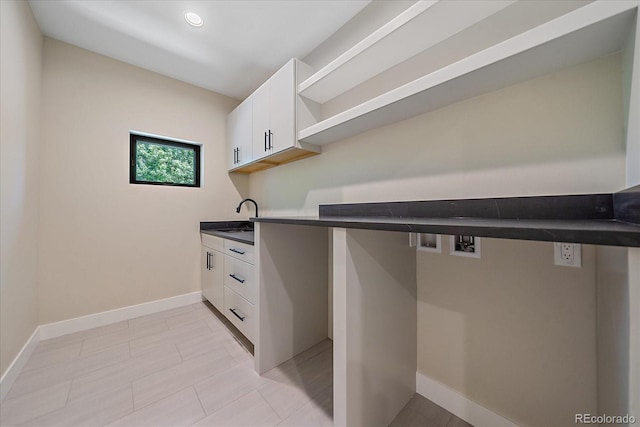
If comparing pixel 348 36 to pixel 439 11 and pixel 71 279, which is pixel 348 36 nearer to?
pixel 439 11

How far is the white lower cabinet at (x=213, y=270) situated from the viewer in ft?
6.49

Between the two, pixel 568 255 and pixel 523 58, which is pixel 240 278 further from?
pixel 523 58

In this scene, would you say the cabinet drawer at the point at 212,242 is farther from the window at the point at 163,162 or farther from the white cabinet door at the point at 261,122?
the white cabinet door at the point at 261,122

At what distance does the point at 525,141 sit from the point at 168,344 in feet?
8.30

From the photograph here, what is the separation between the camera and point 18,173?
1.40 metres

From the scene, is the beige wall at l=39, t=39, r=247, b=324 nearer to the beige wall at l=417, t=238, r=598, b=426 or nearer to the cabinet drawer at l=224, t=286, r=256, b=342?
the cabinet drawer at l=224, t=286, r=256, b=342

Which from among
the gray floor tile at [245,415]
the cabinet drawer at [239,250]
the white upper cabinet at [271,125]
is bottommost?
the gray floor tile at [245,415]

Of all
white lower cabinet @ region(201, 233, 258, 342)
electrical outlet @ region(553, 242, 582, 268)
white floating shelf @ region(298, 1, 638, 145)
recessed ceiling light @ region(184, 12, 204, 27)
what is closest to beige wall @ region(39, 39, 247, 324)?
white lower cabinet @ region(201, 233, 258, 342)

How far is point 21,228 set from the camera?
1452 mm

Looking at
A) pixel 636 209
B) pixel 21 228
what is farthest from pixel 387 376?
pixel 21 228

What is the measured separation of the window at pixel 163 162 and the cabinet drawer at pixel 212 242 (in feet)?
2.10

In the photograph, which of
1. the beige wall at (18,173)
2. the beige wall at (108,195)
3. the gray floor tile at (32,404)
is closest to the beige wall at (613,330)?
the gray floor tile at (32,404)

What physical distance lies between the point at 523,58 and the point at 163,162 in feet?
9.47

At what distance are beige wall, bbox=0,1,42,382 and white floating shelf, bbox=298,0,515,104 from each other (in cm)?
170
